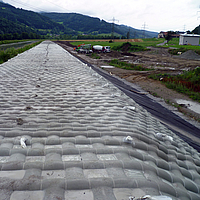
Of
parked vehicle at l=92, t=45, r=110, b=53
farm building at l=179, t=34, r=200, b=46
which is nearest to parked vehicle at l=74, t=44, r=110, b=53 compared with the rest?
parked vehicle at l=92, t=45, r=110, b=53

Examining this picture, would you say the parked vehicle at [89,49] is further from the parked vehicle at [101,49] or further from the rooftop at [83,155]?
the rooftop at [83,155]

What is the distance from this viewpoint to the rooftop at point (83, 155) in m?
2.48

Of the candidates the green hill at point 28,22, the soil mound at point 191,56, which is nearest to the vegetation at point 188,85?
the soil mound at point 191,56

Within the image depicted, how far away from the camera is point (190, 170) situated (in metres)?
4.21

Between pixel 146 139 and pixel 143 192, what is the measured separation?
71.1 inches

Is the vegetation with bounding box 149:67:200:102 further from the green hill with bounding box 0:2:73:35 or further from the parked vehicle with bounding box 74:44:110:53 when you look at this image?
the green hill with bounding box 0:2:73:35

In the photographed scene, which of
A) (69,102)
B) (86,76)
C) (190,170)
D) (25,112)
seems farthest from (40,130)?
(86,76)

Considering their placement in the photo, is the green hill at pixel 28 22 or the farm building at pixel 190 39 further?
the green hill at pixel 28 22

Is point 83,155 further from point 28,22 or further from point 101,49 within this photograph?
point 28,22

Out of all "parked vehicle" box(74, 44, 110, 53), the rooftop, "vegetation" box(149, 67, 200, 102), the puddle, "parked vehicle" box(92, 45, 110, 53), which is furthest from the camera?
"parked vehicle" box(92, 45, 110, 53)

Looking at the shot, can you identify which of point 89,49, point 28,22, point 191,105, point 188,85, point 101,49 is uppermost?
point 28,22

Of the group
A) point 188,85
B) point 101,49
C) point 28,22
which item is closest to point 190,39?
point 101,49

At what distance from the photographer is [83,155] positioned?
10.6 ft

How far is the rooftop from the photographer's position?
2477 mm
